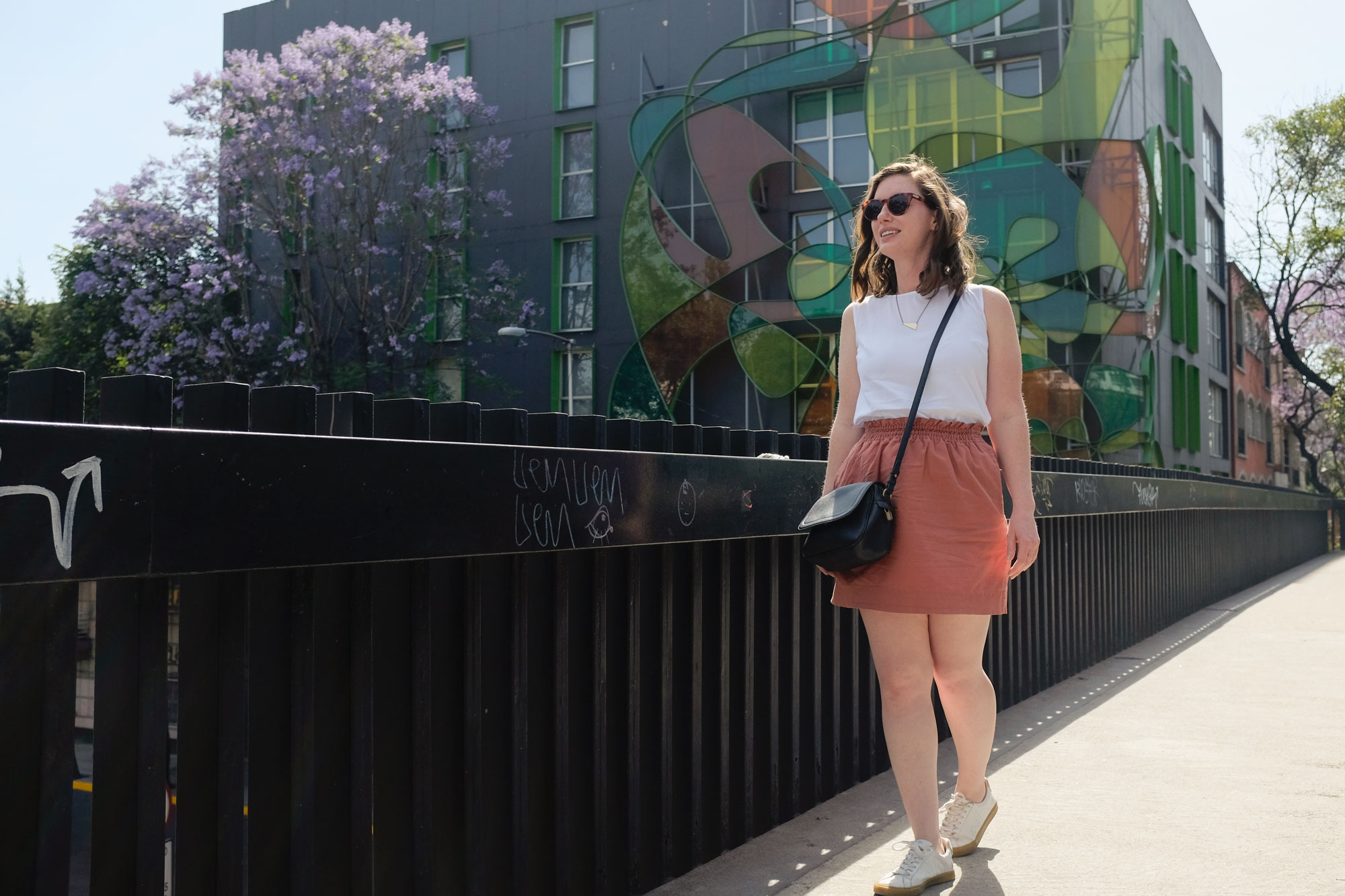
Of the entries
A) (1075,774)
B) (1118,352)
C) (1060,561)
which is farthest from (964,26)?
(1075,774)

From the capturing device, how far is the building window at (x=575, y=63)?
29.8 meters

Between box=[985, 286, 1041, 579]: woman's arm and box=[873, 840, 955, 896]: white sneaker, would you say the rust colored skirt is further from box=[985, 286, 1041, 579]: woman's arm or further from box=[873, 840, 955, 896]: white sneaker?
box=[873, 840, 955, 896]: white sneaker

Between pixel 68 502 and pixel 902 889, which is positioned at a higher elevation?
pixel 68 502

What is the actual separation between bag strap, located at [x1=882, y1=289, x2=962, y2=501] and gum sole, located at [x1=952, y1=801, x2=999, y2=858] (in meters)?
1.12

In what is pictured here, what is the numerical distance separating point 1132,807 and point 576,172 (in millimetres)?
27429

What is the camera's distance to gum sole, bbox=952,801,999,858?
346 cm

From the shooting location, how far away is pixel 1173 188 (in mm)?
31078

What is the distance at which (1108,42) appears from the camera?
82.5ft

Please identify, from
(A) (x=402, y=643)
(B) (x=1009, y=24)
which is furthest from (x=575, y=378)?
(A) (x=402, y=643)

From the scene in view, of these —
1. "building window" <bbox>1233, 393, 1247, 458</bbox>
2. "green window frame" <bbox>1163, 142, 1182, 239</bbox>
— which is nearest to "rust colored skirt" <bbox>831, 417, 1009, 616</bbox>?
"green window frame" <bbox>1163, 142, 1182, 239</bbox>

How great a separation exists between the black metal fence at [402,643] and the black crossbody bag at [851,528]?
1.30 ft

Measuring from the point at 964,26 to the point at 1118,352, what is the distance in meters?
8.07

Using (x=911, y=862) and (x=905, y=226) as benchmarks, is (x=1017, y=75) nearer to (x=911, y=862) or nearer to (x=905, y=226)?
(x=905, y=226)

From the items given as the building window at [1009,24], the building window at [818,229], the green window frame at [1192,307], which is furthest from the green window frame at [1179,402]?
the building window at [818,229]
